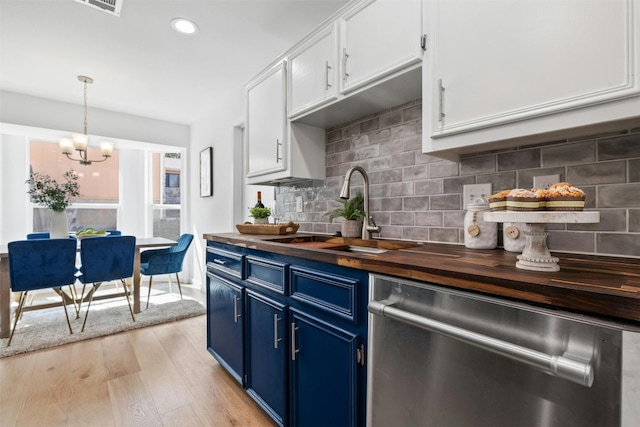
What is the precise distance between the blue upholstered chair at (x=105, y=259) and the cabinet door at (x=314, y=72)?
233 cm

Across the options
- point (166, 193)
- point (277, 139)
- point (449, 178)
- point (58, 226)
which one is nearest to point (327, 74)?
point (277, 139)

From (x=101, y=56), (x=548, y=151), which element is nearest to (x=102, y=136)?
(x=101, y=56)

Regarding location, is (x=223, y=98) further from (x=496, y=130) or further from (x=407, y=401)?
(x=407, y=401)

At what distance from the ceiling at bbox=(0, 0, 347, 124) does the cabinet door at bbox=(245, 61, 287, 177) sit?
1.50 feet

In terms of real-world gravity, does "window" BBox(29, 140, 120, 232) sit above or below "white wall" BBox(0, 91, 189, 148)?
below

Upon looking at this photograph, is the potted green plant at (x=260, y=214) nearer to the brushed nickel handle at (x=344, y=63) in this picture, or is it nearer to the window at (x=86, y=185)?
the brushed nickel handle at (x=344, y=63)

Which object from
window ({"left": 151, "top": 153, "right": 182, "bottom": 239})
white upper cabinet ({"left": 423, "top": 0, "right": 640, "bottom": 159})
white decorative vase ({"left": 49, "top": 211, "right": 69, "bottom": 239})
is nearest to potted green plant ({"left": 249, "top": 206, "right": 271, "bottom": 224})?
white upper cabinet ({"left": 423, "top": 0, "right": 640, "bottom": 159})

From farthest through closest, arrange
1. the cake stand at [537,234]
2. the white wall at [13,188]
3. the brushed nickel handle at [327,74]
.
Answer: the white wall at [13,188], the brushed nickel handle at [327,74], the cake stand at [537,234]

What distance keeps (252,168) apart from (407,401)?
193 centimetres

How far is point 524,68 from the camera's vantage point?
0.98 meters

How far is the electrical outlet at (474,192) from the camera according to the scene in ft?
4.44

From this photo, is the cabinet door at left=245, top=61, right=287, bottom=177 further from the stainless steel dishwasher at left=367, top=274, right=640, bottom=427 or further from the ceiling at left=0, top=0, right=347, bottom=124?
the stainless steel dishwasher at left=367, top=274, right=640, bottom=427

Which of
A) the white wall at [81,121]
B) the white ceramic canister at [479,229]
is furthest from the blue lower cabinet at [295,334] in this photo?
→ the white wall at [81,121]

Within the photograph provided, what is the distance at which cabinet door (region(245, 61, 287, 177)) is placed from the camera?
2.04m
